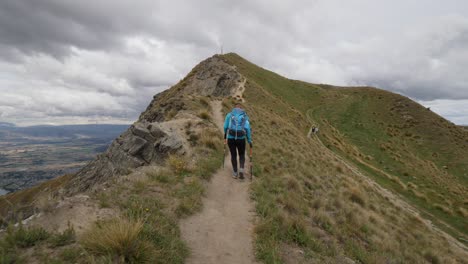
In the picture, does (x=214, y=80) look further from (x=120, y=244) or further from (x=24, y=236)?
(x=120, y=244)

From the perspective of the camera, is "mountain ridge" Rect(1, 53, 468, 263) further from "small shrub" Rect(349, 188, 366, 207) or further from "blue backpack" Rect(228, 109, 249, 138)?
"blue backpack" Rect(228, 109, 249, 138)

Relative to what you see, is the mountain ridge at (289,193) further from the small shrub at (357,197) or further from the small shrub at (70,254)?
the small shrub at (70,254)

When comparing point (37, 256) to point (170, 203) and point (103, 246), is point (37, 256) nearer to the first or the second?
point (103, 246)

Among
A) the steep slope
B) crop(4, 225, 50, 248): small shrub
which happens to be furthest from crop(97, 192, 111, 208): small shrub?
crop(4, 225, 50, 248): small shrub

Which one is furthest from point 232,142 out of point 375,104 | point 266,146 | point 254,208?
point 375,104

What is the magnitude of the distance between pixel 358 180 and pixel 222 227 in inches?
661

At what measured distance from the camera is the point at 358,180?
19.7 m

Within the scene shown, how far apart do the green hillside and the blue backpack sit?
8.14ft

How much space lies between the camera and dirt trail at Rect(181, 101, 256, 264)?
571cm

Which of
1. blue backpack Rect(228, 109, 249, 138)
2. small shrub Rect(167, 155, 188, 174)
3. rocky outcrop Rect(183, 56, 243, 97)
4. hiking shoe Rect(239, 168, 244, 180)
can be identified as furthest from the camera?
rocky outcrop Rect(183, 56, 243, 97)

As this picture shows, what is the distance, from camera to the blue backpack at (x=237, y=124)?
10.9 m

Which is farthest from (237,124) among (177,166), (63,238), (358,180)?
(358,180)

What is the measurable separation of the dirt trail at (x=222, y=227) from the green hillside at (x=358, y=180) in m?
0.46

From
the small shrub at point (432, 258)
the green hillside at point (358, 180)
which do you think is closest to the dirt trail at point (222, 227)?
the green hillside at point (358, 180)
